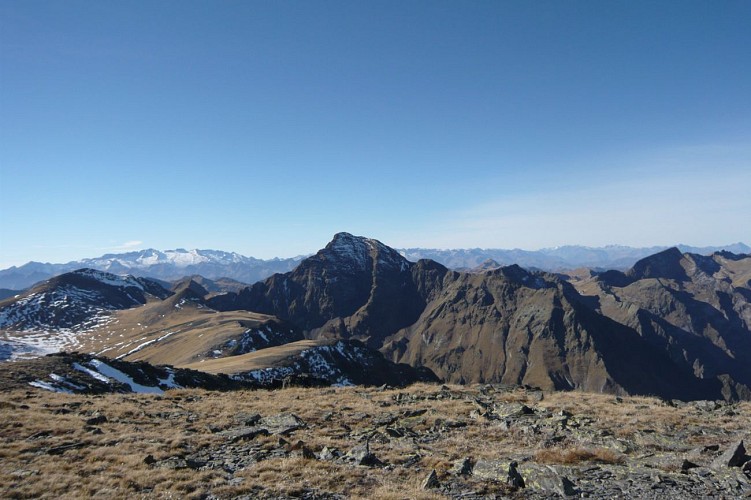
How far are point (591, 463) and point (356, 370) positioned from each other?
442 ft

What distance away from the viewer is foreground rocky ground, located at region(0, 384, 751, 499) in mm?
12852

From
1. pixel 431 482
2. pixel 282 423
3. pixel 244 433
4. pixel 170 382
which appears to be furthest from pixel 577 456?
pixel 170 382

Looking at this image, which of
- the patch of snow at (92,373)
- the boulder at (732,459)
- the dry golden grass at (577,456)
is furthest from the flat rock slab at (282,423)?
the patch of snow at (92,373)

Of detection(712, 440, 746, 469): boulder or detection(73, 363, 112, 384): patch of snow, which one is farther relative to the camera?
detection(73, 363, 112, 384): patch of snow

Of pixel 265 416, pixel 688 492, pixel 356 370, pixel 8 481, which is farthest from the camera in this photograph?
pixel 356 370

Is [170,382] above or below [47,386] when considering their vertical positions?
below

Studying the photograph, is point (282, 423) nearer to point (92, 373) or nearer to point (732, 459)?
point (732, 459)

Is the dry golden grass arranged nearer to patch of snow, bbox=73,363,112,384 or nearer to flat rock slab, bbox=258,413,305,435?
flat rock slab, bbox=258,413,305,435

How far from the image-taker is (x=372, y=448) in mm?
17438

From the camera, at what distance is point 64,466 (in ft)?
47.4

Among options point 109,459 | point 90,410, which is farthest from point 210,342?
point 109,459

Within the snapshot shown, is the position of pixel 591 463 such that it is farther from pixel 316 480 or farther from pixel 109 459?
pixel 109 459

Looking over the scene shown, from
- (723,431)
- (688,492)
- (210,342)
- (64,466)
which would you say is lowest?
(210,342)

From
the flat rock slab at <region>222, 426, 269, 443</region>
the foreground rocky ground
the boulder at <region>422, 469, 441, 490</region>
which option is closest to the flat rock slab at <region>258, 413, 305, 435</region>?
the foreground rocky ground
